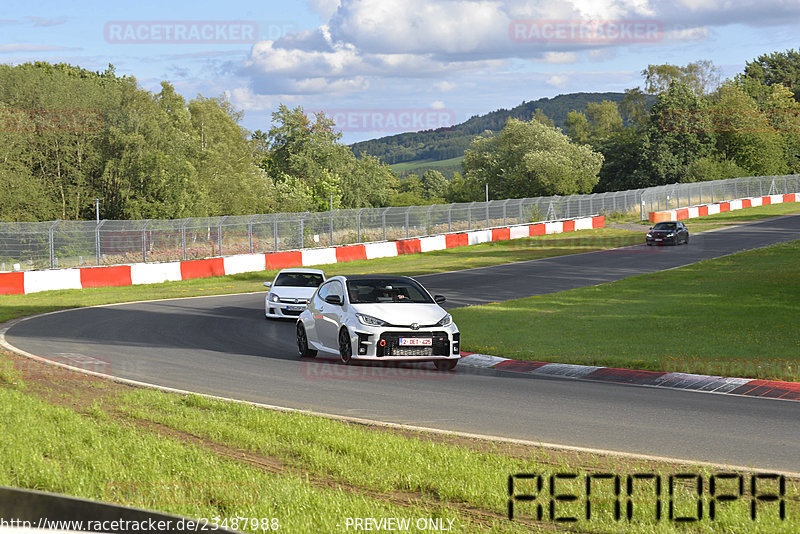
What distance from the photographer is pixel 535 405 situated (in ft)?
34.1

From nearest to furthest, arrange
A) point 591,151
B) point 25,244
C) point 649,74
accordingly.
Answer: point 25,244 < point 591,151 < point 649,74

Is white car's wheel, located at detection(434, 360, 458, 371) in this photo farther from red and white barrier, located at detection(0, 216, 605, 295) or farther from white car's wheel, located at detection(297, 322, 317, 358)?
red and white barrier, located at detection(0, 216, 605, 295)

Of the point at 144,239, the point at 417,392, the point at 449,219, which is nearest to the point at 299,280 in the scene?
the point at 417,392

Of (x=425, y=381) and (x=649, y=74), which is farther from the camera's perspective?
(x=649, y=74)

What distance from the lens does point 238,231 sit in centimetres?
3819

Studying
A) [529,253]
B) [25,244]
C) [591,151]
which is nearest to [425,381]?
[25,244]

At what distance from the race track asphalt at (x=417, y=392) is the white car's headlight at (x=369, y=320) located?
2.45 ft

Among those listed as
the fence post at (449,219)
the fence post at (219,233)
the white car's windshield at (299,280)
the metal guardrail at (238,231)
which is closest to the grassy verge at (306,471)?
the white car's windshield at (299,280)

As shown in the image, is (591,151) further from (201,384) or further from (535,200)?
(201,384)

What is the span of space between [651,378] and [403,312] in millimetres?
3970

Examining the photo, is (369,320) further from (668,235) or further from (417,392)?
(668,235)

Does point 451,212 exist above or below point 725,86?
below

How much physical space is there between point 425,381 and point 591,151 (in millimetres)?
91728

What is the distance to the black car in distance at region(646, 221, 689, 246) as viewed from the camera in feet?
152
